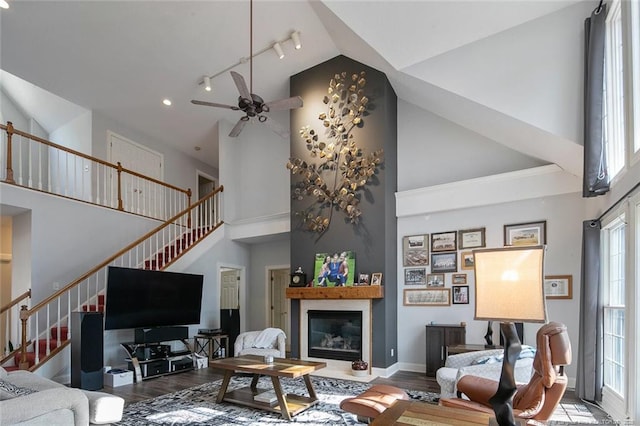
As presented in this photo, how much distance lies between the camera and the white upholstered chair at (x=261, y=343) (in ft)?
20.3

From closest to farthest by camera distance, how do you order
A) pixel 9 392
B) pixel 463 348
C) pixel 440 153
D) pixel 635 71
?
pixel 9 392 < pixel 635 71 < pixel 463 348 < pixel 440 153

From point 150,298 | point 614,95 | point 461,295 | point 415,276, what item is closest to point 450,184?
point 415,276

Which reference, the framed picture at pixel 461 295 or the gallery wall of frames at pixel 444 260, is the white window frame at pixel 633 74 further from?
the framed picture at pixel 461 295

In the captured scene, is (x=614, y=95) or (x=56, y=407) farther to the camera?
(x=614, y=95)

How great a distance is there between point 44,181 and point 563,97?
30.3 ft

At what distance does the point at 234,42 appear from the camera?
6426 millimetres

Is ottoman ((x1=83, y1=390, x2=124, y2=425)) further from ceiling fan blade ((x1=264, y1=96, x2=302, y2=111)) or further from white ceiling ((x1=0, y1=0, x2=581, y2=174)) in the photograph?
white ceiling ((x1=0, y1=0, x2=581, y2=174))

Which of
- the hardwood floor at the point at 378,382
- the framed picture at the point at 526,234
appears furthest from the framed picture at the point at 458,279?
the hardwood floor at the point at 378,382

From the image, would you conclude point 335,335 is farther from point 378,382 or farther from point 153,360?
point 153,360

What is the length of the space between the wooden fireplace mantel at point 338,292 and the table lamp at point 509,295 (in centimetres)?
416

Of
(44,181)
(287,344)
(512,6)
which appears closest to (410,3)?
(512,6)

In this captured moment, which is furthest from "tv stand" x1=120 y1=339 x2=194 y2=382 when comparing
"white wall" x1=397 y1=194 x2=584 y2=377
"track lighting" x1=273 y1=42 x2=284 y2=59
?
"track lighting" x1=273 y1=42 x2=284 y2=59

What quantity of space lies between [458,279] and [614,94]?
3303mm

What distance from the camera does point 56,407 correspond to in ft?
8.16
